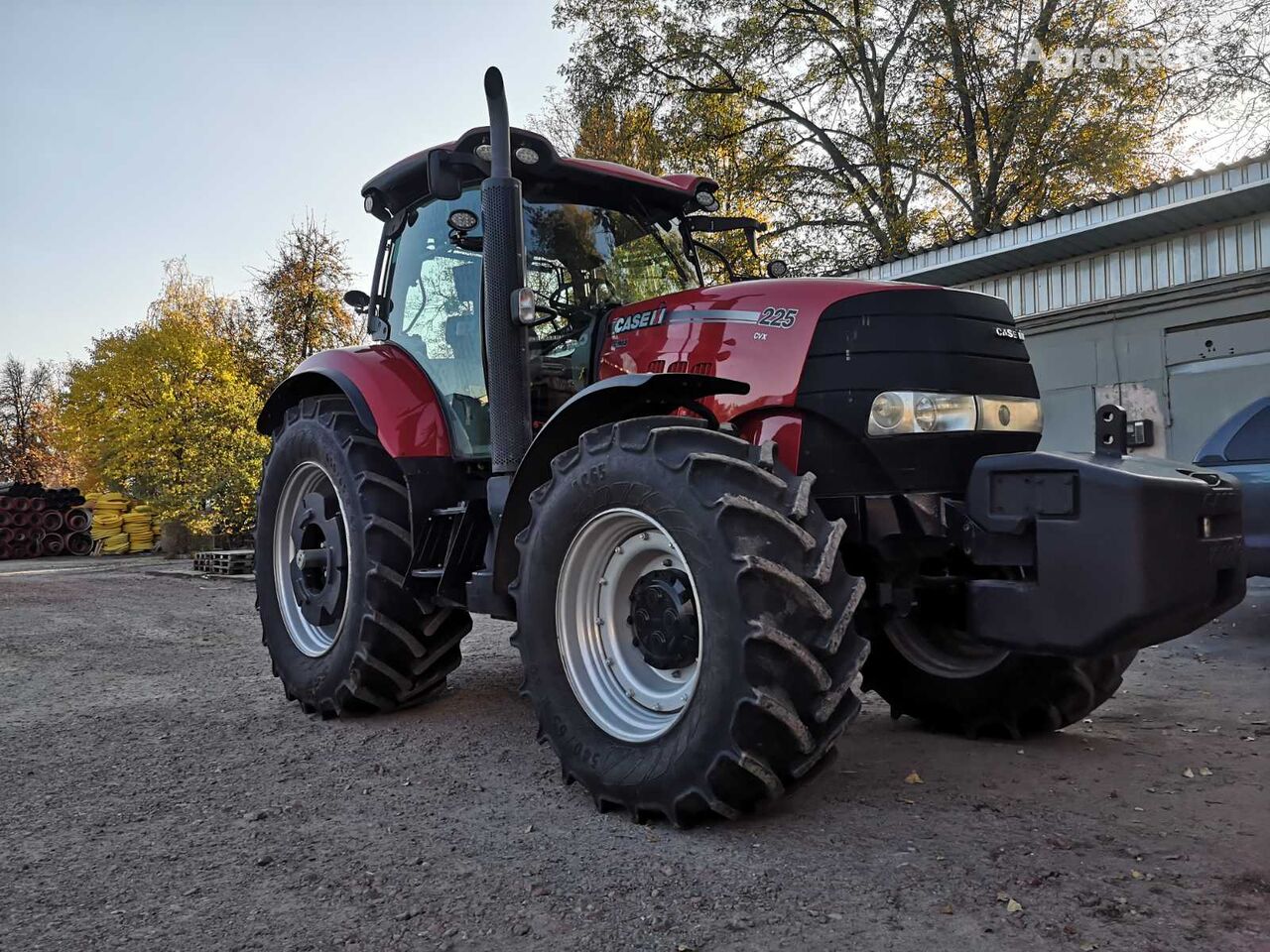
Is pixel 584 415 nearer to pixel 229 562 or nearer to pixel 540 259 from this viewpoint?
pixel 540 259

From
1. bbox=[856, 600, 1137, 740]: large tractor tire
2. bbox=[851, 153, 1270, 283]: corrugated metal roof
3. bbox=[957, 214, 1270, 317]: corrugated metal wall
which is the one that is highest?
bbox=[851, 153, 1270, 283]: corrugated metal roof

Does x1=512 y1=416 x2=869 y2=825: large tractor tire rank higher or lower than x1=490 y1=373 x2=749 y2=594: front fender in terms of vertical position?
lower

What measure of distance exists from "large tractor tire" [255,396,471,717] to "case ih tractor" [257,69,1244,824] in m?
0.02

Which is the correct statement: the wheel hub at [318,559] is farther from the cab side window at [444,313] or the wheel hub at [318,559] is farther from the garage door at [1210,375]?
the garage door at [1210,375]

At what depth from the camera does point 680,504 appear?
3.10m

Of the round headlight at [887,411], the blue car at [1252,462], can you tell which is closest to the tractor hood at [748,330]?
the round headlight at [887,411]

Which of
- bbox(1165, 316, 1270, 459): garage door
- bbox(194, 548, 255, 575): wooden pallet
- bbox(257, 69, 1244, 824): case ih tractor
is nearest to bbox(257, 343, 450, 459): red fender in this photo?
bbox(257, 69, 1244, 824): case ih tractor

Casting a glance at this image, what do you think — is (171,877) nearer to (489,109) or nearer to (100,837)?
(100,837)

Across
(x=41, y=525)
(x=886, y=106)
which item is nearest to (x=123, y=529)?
(x=41, y=525)

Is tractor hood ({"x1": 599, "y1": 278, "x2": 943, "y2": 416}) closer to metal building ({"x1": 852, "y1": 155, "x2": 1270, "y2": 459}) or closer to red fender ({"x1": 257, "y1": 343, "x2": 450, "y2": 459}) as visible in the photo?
red fender ({"x1": 257, "y1": 343, "x2": 450, "y2": 459})

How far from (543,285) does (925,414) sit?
195cm

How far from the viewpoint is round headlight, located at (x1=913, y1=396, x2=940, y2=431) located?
3.49 m

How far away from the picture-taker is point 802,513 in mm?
2947

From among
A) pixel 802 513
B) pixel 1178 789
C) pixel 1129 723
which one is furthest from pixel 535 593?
pixel 1129 723
